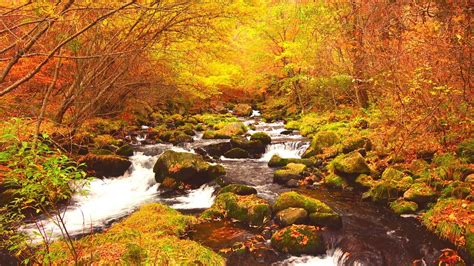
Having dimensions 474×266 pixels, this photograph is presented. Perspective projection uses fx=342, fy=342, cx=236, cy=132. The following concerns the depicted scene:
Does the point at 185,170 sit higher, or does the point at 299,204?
the point at 185,170

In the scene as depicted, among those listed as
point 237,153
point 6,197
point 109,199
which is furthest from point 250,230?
point 237,153

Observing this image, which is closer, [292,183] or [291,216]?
[291,216]

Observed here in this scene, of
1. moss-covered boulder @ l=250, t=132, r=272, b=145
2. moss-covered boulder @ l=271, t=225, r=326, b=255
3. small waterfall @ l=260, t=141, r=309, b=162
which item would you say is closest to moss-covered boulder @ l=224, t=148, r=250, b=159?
small waterfall @ l=260, t=141, r=309, b=162

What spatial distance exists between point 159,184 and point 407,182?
7.65 m

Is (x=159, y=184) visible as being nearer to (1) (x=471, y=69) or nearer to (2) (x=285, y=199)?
(2) (x=285, y=199)

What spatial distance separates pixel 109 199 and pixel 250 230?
17.4 ft

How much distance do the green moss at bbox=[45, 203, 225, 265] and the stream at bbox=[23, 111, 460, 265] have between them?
0.54 metres

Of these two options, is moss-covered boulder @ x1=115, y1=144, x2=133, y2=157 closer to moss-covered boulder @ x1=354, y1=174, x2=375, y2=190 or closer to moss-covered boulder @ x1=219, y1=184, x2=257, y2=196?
moss-covered boulder @ x1=219, y1=184, x2=257, y2=196

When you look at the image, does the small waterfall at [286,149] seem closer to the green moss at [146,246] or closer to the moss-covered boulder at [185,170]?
the moss-covered boulder at [185,170]

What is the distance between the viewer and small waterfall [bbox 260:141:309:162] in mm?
15052

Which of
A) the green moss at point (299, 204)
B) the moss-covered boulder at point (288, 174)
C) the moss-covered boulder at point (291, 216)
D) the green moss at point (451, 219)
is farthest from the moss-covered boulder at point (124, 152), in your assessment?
the green moss at point (451, 219)

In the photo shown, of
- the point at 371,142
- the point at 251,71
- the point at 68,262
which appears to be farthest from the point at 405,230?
the point at 251,71

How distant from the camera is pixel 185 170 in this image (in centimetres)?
1131

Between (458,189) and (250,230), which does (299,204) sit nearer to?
(250,230)
